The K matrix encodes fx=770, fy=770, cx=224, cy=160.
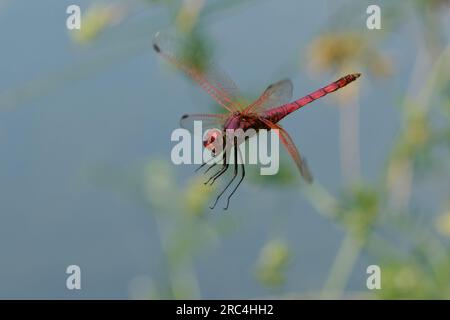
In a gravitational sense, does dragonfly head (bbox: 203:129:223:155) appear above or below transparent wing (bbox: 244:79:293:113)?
below

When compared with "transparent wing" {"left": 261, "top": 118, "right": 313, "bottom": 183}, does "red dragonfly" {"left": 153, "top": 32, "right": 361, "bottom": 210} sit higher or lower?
higher

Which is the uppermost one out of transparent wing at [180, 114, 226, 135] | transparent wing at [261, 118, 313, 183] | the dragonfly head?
transparent wing at [180, 114, 226, 135]

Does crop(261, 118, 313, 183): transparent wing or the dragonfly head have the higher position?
the dragonfly head

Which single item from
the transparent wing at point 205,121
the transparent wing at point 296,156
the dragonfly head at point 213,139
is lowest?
the transparent wing at point 296,156

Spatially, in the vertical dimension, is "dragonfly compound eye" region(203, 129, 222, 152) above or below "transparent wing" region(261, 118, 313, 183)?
above
